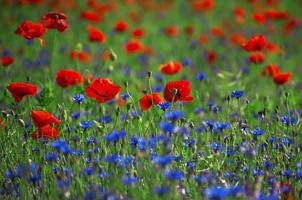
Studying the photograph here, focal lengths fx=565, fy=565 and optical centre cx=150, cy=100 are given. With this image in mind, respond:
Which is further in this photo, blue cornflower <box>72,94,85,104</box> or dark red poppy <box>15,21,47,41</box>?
dark red poppy <box>15,21,47,41</box>

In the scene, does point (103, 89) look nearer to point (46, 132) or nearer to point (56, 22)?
point (46, 132)

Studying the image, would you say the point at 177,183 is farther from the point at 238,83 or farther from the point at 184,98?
the point at 238,83

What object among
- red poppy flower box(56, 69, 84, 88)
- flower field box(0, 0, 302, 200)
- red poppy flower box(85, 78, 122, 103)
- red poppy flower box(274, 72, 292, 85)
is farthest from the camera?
red poppy flower box(274, 72, 292, 85)

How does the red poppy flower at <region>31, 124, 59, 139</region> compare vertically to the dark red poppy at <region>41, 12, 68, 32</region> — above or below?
below

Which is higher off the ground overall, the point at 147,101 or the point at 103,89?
the point at 103,89

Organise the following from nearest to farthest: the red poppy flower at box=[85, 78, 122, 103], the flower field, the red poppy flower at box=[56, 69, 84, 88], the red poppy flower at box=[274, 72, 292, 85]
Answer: the flower field
the red poppy flower at box=[85, 78, 122, 103]
the red poppy flower at box=[56, 69, 84, 88]
the red poppy flower at box=[274, 72, 292, 85]

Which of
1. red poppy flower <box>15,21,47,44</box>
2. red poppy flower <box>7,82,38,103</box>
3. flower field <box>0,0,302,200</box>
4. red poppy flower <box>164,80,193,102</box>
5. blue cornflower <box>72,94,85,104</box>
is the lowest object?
flower field <box>0,0,302,200</box>

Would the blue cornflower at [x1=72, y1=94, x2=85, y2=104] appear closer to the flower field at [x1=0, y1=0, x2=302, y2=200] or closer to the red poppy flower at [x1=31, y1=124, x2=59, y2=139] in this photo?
the flower field at [x1=0, y1=0, x2=302, y2=200]

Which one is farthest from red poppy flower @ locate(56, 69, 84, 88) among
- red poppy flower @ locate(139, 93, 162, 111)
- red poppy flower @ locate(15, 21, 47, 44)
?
red poppy flower @ locate(139, 93, 162, 111)

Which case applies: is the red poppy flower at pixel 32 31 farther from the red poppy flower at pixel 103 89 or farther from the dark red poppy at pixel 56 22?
the red poppy flower at pixel 103 89

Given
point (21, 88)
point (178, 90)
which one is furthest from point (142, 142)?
point (21, 88)

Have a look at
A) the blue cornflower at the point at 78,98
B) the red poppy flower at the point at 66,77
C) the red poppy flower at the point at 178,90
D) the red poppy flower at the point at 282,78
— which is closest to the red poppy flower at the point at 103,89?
the blue cornflower at the point at 78,98
